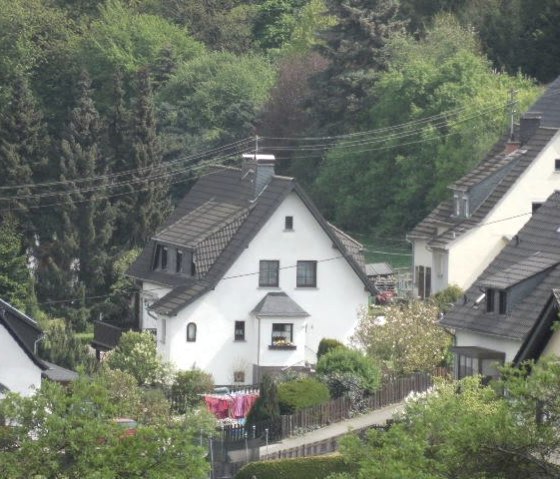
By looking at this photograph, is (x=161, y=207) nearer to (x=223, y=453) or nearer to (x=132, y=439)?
(x=223, y=453)

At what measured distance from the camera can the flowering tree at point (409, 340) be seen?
61094 mm

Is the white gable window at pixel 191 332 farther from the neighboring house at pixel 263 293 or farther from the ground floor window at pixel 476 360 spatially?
the ground floor window at pixel 476 360

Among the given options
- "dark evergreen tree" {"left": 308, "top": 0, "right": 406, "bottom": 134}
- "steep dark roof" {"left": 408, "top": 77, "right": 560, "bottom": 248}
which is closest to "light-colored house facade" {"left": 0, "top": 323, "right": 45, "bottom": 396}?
"steep dark roof" {"left": 408, "top": 77, "right": 560, "bottom": 248}

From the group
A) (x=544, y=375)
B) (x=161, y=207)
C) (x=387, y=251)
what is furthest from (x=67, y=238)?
(x=544, y=375)

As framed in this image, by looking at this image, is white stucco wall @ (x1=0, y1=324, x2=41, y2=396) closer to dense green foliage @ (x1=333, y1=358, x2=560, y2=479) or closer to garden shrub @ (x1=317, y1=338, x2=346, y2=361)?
garden shrub @ (x1=317, y1=338, x2=346, y2=361)

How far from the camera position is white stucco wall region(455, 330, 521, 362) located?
52281 millimetres

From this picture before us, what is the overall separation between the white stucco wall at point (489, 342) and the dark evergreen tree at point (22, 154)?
131 ft

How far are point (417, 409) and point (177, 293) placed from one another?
36.8m

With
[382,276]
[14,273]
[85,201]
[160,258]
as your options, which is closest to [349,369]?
[160,258]

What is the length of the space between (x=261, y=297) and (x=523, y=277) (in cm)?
1969

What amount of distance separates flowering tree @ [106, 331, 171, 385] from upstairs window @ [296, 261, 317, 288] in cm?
607

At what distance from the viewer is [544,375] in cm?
2806

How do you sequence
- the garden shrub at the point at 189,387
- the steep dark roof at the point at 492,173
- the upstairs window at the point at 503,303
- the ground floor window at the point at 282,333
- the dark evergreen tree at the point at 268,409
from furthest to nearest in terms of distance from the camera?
the steep dark roof at the point at 492,173, the ground floor window at the point at 282,333, the garden shrub at the point at 189,387, the dark evergreen tree at the point at 268,409, the upstairs window at the point at 503,303

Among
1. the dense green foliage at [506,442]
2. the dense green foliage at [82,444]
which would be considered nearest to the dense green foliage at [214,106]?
the dense green foliage at [82,444]
